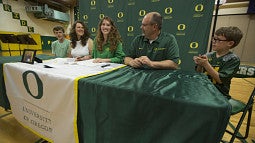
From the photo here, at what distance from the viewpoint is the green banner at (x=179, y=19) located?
2.50m

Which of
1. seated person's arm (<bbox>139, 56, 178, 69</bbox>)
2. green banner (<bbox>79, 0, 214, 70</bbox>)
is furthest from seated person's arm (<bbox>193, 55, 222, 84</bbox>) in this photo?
green banner (<bbox>79, 0, 214, 70</bbox>)

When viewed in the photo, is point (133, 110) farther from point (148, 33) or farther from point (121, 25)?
point (121, 25)

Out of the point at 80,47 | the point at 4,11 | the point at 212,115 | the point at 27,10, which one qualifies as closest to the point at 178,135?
the point at 212,115

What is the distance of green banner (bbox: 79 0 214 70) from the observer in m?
2.50

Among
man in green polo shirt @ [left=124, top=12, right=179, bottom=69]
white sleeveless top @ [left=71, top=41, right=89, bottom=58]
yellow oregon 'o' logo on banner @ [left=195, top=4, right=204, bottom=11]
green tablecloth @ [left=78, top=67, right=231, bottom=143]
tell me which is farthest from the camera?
yellow oregon 'o' logo on banner @ [left=195, top=4, right=204, bottom=11]

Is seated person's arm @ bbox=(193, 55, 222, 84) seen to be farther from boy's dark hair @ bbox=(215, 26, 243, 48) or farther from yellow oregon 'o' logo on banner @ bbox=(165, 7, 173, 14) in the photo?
yellow oregon 'o' logo on banner @ bbox=(165, 7, 173, 14)

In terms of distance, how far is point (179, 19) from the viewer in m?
2.66

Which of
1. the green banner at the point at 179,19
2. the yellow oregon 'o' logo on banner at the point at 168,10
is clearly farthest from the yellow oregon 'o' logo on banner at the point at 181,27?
the yellow oregon 'o' logo on banner at the point at 168,10

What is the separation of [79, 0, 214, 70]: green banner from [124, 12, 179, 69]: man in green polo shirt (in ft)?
5.31

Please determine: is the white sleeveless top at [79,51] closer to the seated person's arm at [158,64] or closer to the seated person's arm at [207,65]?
the seated person's arm at [158,64]

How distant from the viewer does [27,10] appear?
4.70 m

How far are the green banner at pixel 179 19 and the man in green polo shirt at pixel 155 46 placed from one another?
1.62 m

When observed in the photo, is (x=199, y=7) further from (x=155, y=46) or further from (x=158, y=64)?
(x=158, y=64)

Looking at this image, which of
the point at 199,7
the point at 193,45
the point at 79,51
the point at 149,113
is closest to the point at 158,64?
the point at 149,113
